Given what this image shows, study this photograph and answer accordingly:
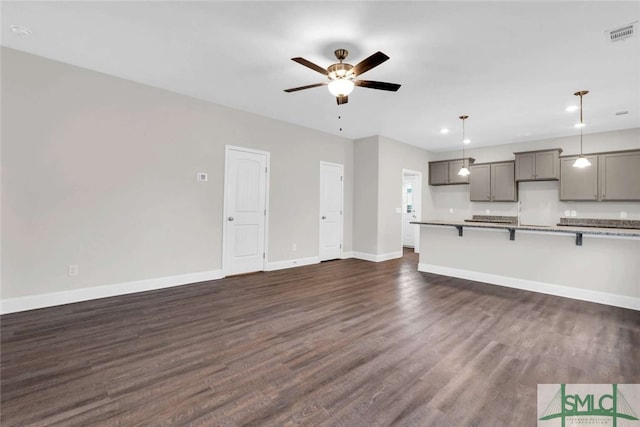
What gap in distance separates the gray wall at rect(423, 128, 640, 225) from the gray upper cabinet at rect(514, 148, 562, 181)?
0.33m

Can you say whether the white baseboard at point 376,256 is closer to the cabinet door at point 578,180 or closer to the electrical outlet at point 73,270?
the cabinet door at point 578,180

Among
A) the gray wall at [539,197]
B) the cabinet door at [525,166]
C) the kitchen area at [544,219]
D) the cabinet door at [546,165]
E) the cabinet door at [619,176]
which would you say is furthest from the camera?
the cabinet door at [525,166]

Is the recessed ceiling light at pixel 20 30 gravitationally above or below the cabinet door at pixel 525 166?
above

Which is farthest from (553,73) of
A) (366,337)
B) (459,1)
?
(366,337)

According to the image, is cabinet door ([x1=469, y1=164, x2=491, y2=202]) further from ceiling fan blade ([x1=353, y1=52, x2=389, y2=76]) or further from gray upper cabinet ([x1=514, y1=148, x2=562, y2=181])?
ceiling fan blade ([x1=353, y1=52, x2=389, y2=76])

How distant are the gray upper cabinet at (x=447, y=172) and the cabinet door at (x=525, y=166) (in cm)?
112

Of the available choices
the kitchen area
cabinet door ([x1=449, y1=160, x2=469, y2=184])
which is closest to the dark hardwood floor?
the kitchen area

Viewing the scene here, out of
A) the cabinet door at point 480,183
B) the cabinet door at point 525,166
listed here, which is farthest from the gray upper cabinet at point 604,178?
the cabinet door at point 480,183

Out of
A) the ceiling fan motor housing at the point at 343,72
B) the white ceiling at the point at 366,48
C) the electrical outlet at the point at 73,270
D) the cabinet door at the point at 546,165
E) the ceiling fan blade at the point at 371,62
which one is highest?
the white ceiling at the point at 366,48

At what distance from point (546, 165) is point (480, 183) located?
1.36 m

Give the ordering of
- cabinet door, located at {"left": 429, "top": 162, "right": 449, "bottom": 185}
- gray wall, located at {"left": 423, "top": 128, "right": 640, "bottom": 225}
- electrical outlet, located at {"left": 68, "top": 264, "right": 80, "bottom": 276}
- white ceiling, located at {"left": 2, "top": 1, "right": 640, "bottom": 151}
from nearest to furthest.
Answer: white ceiling, located at {"left": 2, "top": 1, "right": 640, "bottom": 151} → electrical outlet, located at {"left": 68, "top": 264, "right": 80, "bottom": 276} → gray wall, located at {"left": 423, "top": 128, "right": 640, "bottom": 225} → cabinet door, located at {"left": 429, "top": 162, "right": 449, "bottom": 185}

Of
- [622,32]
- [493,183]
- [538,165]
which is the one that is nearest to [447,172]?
[493,183]

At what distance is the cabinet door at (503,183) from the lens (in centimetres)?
673

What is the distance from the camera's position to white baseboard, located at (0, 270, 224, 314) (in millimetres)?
3183
